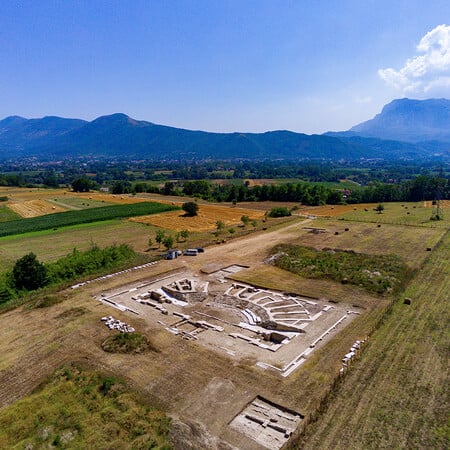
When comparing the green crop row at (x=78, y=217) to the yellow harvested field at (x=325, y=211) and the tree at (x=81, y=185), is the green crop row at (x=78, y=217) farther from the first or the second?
the tree at (x=81, y=185)

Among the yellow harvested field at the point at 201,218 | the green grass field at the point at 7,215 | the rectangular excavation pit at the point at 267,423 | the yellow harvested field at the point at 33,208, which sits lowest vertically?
the yellow harvested field at the point at 201,218

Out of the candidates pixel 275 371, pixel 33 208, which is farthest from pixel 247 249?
pixel 33 208

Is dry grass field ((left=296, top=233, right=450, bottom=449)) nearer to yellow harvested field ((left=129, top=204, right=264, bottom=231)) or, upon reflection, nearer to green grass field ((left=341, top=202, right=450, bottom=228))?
green grass field ((left=341, top=202, right=450, bottom=228))

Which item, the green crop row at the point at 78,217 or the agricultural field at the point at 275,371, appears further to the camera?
the green crop row at the point at 78,217

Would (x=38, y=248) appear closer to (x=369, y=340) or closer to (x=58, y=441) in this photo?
(x=58, y=441)

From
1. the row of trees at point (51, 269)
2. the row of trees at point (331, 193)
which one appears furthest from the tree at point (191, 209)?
the row of trees at point (51, 269)

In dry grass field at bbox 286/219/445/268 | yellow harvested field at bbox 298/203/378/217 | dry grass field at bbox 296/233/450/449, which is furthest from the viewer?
yellow harvested field at bbox 298/203/378/217

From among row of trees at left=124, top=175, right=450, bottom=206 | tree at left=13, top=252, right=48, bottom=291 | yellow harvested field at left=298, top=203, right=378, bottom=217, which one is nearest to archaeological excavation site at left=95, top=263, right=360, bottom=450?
tree at left=13, top=252, right=48, bottom=291

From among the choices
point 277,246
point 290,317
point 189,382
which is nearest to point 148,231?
point 277,246
